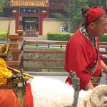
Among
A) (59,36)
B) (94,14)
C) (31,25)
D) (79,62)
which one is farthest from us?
(31,25)

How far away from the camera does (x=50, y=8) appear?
30.0 meters

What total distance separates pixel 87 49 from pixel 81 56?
108 millimetres

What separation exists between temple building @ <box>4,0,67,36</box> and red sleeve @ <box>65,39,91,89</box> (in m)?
26.2

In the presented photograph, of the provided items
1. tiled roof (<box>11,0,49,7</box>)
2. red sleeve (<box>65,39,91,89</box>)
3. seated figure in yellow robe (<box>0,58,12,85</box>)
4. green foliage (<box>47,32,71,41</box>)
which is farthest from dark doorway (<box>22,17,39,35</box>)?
seated figure in yellow robe (<box>0,58,12,85</box>)

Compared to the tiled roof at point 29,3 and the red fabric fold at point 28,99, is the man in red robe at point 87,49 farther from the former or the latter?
the tiled roof at point 29,3

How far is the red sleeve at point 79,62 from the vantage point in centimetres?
274

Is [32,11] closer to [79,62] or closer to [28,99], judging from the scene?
[79,62]

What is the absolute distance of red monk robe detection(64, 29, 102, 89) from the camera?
8.98ft

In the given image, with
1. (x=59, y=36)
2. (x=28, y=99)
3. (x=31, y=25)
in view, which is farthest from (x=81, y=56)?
(x=31, y=25)

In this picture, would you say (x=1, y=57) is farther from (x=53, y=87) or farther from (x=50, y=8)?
(x=50, y=8)

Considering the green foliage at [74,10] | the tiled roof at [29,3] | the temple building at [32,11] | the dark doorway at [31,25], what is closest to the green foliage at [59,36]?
the green foliage at [74,10]

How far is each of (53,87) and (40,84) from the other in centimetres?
9

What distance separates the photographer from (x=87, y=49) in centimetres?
282

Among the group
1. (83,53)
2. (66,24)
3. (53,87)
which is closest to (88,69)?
(83,53)
